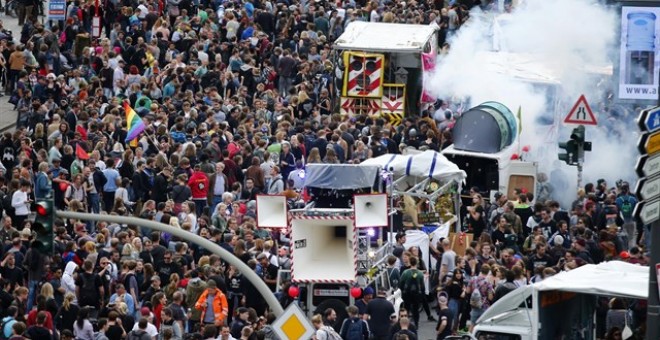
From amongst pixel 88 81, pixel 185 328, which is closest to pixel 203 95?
pixel 88 81

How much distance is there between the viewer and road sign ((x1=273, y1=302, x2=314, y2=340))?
2266 centimetres

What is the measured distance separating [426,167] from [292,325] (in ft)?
41.8

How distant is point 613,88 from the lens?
43500 mm

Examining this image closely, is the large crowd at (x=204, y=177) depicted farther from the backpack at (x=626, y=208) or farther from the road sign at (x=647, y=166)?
the road sign at (x=647, y=166)

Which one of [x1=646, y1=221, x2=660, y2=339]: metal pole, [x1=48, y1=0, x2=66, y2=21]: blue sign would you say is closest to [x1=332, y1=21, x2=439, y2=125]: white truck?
[x1=48, y1=0, x2=66, y2=21]: blue sign

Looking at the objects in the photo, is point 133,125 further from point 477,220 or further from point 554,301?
point 554,301

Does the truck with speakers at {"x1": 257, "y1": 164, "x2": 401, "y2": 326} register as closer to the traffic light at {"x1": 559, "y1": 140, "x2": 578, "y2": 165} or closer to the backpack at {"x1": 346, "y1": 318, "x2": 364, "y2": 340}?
the backpack at {"x1": 346, "y1": 318, "x2": 364, "y2": 340}

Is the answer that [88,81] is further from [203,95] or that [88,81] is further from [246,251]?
[246,251]

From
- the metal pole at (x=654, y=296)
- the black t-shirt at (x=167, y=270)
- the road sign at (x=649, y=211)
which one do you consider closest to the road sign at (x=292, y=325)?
the metal pole at (x=654, y=296)

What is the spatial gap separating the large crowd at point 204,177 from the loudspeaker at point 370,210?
1.00 metres

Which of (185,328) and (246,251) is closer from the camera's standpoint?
(185,328)

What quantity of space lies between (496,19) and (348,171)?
1558 centimetres

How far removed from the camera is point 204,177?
35.4 meters

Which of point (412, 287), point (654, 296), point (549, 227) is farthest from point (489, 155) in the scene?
point (654, 296)
